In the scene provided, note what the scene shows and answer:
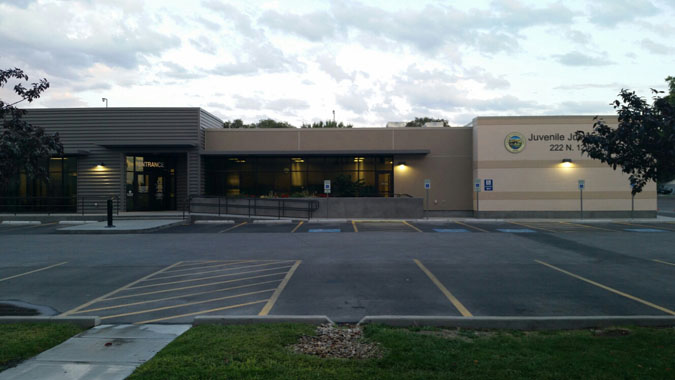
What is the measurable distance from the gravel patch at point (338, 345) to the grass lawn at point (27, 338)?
3095 millimetres

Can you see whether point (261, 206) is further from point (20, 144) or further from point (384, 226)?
point (20, 144)

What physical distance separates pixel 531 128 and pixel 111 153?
26.8m

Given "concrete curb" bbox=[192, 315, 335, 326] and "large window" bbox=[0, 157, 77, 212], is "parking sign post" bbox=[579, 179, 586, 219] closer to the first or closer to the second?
"concrete curb" bbox=[192, 315, 335, 326]

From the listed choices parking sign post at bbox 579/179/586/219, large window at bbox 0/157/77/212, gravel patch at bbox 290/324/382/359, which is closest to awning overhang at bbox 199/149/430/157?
large window at bbox 0/157/77/212

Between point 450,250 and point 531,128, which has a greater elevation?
point 531,128

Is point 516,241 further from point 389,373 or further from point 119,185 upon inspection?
point 119,185

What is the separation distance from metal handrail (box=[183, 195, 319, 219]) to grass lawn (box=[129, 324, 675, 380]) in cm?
2069

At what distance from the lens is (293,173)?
96.8 feet

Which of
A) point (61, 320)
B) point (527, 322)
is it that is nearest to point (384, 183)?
point (527, 322)

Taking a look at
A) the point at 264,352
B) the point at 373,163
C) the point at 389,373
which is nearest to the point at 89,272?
the point at 264,352

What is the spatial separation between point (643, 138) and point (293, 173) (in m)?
24.8

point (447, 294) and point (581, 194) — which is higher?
point (581, 194)

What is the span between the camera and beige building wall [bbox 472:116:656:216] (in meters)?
28.0

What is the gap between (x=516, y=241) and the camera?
52.5ft
